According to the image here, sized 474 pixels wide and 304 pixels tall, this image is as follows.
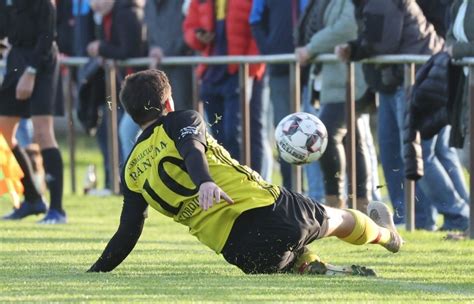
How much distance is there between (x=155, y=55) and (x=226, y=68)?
1013mm

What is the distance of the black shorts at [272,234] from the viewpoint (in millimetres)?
8086

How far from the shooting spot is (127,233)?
8.10 metres

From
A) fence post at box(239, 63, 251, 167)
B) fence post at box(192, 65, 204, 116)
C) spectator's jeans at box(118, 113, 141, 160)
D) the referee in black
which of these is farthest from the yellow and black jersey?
spectator's jeans at box(118, 113, 141, 160)

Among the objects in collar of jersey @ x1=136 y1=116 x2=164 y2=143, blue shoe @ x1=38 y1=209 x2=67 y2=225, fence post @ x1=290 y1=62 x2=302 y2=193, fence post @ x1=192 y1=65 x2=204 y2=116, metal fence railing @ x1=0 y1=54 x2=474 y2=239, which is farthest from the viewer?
fence post @ x1=192 y1=65 x2=204 y2=116

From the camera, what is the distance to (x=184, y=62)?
46.2 feet

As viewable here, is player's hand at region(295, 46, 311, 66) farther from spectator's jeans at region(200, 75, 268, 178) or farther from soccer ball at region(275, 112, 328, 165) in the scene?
soccer ball at region(275, 112, 328, 165)

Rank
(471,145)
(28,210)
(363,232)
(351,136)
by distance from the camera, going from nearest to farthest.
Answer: (363,232) < (471,145) < (351,136) < (28,210)

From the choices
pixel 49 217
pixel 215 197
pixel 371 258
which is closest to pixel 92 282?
pixel 215 197

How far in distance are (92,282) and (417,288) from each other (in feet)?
5.57

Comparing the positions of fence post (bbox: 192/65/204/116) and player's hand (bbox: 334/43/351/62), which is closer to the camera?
player's hand (bbox: 334/43/351/62)

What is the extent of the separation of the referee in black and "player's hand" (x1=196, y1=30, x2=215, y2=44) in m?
1.96

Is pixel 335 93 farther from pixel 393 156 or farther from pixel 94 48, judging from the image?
pixel 94 48

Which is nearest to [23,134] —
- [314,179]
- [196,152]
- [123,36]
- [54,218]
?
[123,36]

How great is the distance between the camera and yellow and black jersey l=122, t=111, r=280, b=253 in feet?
26.0
